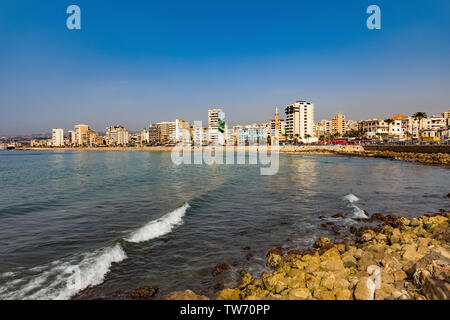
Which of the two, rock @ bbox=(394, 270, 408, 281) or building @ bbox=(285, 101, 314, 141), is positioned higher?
building @ bbox=(285, 101, 314, 141)

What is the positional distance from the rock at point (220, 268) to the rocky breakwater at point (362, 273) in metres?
0.73

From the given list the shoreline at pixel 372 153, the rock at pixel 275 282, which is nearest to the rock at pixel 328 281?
the rock at pixel 275 282

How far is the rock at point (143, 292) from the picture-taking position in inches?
310

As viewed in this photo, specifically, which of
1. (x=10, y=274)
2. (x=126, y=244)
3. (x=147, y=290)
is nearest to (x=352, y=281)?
(x=147, y=290)

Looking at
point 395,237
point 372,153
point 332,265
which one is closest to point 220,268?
point 332,265

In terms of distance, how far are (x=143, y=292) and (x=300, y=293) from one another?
4285 millimetres

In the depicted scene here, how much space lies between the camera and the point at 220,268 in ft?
31.4

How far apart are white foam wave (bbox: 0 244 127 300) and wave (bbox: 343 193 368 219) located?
1310 cm

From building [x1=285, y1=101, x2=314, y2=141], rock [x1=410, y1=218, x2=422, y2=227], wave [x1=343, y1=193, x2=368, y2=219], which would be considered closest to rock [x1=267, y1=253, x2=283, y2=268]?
rock [x1=410, y1=218, x2=422, y2=227]

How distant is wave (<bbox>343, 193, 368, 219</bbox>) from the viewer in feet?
55.1

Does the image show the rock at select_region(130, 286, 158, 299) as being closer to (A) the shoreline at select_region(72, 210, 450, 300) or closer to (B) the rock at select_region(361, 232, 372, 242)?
(A) the shoreline at select_region(72, 210, 450, 300)

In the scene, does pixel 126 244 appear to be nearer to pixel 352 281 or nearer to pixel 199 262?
pixel 199 262

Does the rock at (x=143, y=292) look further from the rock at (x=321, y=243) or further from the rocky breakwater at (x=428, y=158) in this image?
the rocky breakwater at (x=428, y=158)

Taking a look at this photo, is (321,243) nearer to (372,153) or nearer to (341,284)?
(341,284)
